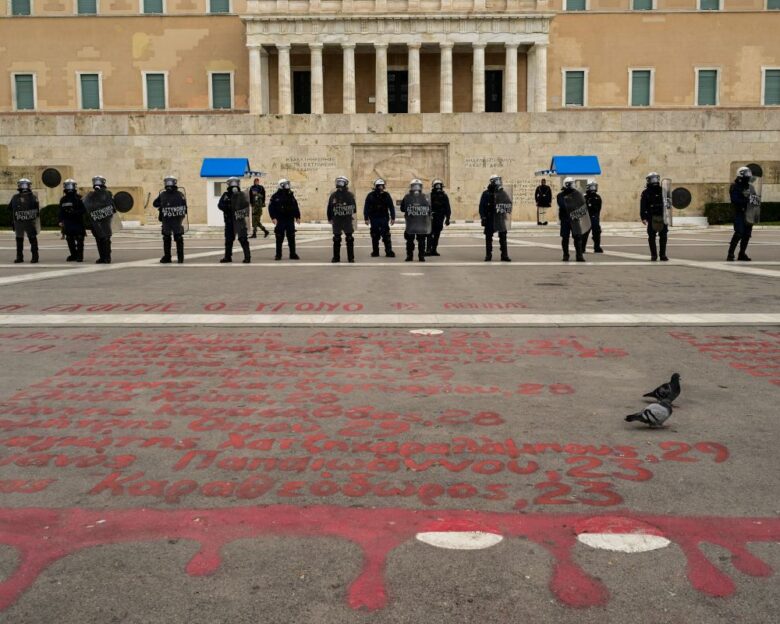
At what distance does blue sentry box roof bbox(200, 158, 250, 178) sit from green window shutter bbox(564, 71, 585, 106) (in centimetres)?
2905

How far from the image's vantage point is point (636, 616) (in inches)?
107

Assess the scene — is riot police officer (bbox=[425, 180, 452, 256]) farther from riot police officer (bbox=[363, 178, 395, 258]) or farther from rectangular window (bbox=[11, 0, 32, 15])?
rectangular window (bbox=[11, 0, 32, 15])

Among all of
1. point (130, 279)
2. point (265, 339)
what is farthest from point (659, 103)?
point (265, 339)

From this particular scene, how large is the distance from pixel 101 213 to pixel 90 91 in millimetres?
42673

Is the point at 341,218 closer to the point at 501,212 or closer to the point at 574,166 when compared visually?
the point at 501,212

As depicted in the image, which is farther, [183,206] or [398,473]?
[183,206]

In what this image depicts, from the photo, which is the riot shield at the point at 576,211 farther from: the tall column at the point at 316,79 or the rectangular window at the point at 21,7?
the rectangular window at the point at 21,7

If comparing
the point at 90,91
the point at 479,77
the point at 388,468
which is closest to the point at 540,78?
the point at 479,77

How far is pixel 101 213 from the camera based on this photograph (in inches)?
666

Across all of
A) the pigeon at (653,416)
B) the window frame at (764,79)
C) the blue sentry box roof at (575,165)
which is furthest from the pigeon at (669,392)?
the window frame at (764,79)

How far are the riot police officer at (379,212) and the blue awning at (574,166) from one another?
17090mm

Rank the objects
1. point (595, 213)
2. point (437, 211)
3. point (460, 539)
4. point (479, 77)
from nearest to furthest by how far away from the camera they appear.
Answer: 1. point (460, 539)
2. point (437, 211)
3. point (595, 213)
4. point (479, 77)

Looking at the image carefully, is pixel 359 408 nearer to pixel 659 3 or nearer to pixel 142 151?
pixel 142 151

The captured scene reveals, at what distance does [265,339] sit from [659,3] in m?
54.1
